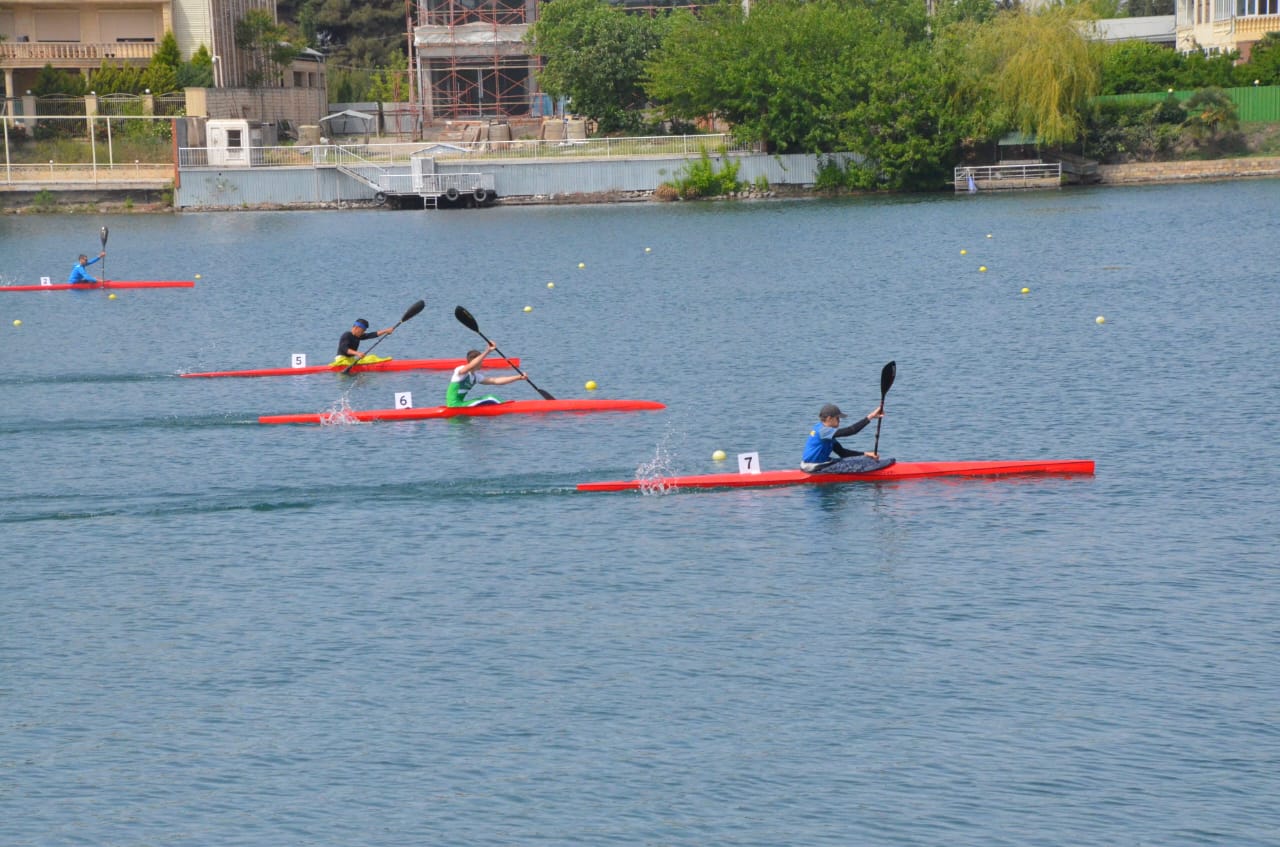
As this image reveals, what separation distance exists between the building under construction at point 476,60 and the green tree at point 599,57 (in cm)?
551

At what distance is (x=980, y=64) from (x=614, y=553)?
190 feet

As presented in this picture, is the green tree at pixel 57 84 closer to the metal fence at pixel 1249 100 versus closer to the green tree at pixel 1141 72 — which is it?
the metal fence at pixel 1249 100

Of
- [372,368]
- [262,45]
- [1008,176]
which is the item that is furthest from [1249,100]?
[372,368]

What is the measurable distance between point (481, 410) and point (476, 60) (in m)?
66.5

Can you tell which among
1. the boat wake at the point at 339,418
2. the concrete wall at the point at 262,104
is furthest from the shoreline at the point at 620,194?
the boat wake at the point at 339,418

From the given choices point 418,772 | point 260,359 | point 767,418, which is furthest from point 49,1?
point 418,772

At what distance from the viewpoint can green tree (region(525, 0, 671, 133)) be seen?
82.0m

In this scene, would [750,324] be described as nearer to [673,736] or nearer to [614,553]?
[614,553]

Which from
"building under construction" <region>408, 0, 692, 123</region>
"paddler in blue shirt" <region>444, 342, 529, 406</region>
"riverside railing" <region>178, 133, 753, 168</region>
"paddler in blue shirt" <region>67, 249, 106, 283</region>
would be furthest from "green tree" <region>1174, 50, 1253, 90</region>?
"paddler in blue shirt" <region>444, 342, 529, 406</region>

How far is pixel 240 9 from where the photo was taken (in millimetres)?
88750

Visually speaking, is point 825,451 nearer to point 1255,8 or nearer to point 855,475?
point 855,475

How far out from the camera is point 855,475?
22.4 meters

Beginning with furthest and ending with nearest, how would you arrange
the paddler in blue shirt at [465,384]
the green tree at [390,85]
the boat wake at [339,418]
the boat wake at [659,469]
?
the green tree at [390,85] < the boat wake at [339,418] < the paddler in blue shirt at [465,384] < the boat wake at [659,469]

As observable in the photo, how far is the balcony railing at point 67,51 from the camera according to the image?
82.2 meters
